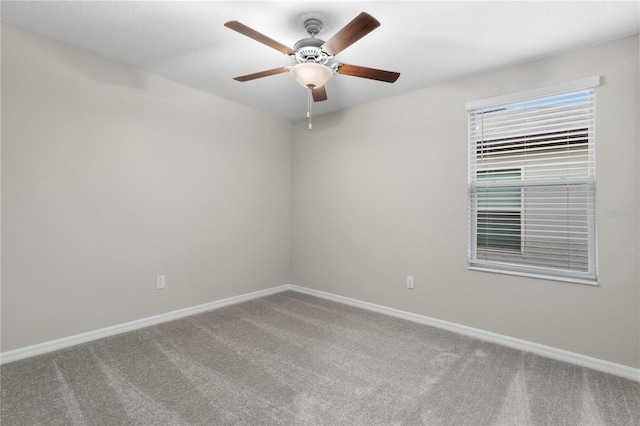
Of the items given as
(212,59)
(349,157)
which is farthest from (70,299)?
(349,157)

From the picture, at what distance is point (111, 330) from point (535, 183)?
151 inches

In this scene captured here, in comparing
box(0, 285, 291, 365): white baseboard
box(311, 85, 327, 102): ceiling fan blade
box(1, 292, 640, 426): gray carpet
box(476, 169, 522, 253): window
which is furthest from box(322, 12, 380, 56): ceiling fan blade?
box(0, 285, 291, 365): white baseboard

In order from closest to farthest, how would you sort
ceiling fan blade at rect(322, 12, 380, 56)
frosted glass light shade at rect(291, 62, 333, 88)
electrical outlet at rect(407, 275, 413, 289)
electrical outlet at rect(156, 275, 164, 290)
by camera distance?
ceiling fan blade at rect(322, 12, 380, 56) < frosted glass light shade at rect(291, 62, 333, 88) < electrical outlet at rect(156, 275, 164, 290) < electrical outlet at rect(407, 275, 413, 289)

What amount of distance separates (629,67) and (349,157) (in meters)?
2.47

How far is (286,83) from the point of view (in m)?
3.16

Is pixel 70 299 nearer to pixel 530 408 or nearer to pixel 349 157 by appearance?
pixel 349 157

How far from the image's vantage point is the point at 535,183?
8.54ft

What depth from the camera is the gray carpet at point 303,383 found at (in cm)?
171

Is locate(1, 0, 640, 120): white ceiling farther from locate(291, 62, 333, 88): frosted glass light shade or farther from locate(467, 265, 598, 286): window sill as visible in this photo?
locate(467, 265, 598, 286): window sill

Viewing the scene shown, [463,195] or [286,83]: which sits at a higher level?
[286,83]

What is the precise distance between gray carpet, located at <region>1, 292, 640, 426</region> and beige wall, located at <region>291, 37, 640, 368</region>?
1.14 ft

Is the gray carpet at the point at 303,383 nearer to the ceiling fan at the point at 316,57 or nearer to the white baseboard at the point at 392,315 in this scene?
the white baseboard at the point at 392,315

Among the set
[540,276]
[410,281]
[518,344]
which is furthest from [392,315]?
[540,276]

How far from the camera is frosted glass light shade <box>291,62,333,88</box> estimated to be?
205cm
